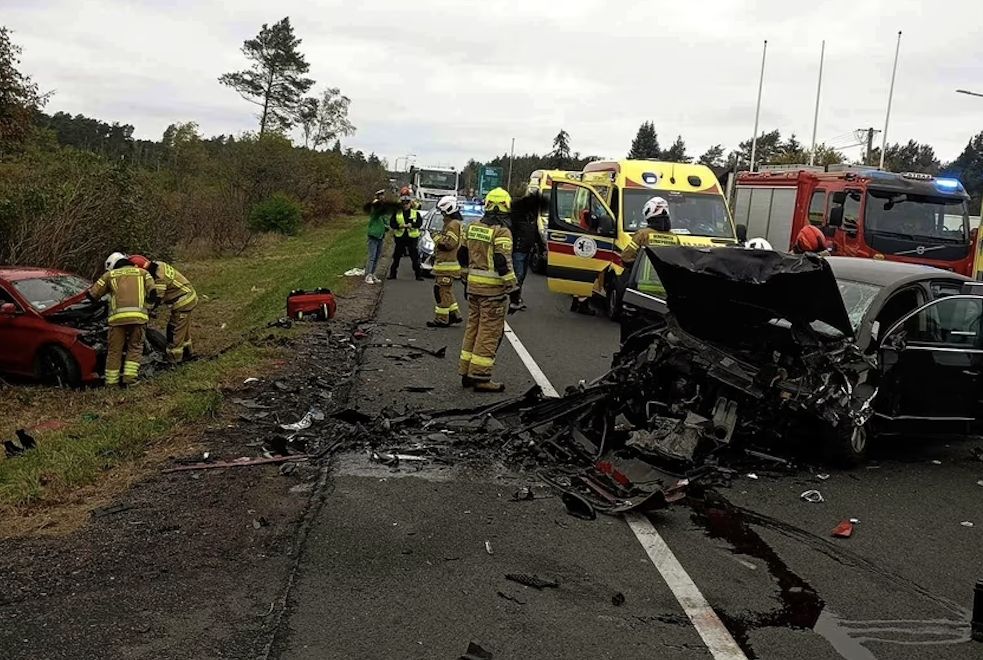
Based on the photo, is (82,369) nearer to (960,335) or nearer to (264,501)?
(264,501)

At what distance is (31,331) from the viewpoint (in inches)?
401

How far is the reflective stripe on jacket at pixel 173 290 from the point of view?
1071 centimetres

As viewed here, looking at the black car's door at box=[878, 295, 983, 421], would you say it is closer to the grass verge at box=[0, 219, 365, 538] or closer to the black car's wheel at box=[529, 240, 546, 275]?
the grass verge at box=[0, 219, 365, 538]

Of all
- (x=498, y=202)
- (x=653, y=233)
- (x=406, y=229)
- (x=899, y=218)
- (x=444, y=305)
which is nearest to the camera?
(x=498, y=202)

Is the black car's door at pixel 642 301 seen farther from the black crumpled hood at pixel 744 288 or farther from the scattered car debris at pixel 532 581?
the scattered car debris at pixel 532 581

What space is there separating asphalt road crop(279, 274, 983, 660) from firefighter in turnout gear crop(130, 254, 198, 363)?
5680 millimetres

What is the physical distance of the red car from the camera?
396 inches

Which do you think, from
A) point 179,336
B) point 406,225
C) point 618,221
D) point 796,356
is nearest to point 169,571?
point 796,356

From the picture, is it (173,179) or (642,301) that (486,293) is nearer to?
(642,301)

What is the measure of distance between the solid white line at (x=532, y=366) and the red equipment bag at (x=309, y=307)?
2.58m

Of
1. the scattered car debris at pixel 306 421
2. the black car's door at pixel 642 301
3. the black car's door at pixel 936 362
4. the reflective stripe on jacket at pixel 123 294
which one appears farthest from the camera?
the reflective stripe on jacket at pixel 123 294

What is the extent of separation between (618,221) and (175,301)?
6.29 m

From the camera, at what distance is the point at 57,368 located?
10.2m

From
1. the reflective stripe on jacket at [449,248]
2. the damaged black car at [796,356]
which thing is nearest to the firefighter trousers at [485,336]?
the damaged black car at [796,356]
